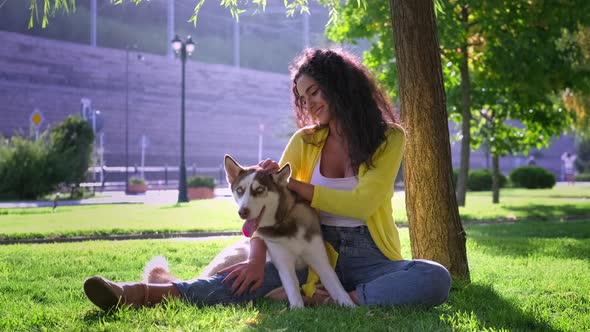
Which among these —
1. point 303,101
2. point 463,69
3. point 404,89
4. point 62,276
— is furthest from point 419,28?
point 463,69

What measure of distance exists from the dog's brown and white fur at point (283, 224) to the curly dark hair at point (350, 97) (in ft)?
1.88

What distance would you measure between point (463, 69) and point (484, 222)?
4.22m

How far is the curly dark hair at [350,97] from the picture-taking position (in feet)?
14.3

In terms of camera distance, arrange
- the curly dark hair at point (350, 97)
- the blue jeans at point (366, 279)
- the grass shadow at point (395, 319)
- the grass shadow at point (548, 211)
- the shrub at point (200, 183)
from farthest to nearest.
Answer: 1. the shrub at point (200, 183)
2. the grass shadow at point (548, 211)
3. the curly dark hair at point (350, 97)
4. the blue jeans at point (366, 279)
5. the grass shadow at point (395, 319)

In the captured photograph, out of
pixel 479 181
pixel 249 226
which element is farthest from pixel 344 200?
pixel 479 181

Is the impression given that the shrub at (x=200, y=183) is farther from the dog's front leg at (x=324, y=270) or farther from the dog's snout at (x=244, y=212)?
the dog's snout at (x=244, y=212)

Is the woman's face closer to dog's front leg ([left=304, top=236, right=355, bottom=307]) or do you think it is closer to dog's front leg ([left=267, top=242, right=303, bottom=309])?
dog's front leg ([left=304, top=236, right=355, bottom=307])

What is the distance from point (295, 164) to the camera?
4.70 m

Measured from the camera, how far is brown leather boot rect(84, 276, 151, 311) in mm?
3896

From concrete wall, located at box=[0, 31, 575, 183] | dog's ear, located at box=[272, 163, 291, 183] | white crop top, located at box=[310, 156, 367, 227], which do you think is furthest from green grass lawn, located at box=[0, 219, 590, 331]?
concrete wall, located at box=[0, 31, 575, 183]

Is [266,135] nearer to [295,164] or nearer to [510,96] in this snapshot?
[510,96]

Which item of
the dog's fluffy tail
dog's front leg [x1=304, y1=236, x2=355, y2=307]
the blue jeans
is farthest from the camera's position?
the dog's fluffy tail

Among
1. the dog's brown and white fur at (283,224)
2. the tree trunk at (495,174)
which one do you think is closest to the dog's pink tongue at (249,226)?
the dog's brown and white fur at (283,224)

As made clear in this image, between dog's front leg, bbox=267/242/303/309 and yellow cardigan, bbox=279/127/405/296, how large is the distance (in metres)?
0.17
